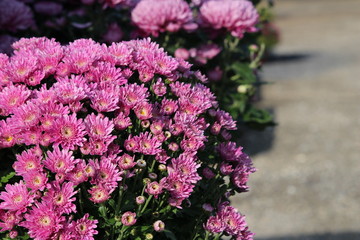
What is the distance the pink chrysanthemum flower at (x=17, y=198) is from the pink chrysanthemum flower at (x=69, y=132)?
18cm

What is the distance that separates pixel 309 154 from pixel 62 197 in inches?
249

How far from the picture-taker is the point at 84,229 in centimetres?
184

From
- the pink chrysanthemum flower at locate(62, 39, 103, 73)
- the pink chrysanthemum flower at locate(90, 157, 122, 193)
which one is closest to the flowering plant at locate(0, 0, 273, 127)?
the pink chrysanthemum flower at locate(62, 39, 103, 73)

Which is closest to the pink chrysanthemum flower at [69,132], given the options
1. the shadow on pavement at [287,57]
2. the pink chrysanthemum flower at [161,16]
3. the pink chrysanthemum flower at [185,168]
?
the pink chrysanthemum flower at [185,168]

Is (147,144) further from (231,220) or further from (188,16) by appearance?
(188,16)

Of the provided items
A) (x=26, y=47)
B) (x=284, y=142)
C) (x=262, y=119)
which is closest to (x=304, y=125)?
(x=284, y=142)

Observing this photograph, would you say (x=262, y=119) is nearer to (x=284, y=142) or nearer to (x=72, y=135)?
(x=72, y=135)

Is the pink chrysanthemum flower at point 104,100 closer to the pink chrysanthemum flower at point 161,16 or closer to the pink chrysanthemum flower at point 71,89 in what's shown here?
the pink chrysanthemum flower at point 71,89

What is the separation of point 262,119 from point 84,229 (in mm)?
2202

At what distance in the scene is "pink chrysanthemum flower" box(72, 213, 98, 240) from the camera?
1.84m

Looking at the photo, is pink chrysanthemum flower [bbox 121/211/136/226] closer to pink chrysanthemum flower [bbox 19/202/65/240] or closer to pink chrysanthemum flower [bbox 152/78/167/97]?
pink chrysanthemum flower [bbox 19/202/65/240]

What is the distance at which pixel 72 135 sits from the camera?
6.03 feet

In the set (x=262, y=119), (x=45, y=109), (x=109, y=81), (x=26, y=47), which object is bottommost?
(x=45, y=109)

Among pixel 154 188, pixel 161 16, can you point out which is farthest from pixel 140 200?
pixel 161 16
